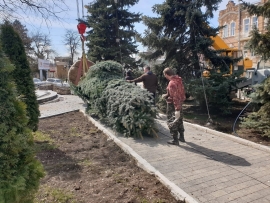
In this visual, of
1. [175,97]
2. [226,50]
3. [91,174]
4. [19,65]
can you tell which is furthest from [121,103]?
[226,50]

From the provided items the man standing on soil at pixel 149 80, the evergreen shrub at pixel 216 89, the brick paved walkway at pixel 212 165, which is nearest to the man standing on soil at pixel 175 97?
the brick paved walkway at pixel 212 165

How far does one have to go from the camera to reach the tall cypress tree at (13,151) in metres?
2.09

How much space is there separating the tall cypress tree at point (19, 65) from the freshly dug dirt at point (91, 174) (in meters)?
0.94

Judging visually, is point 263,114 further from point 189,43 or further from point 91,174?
point 189,43

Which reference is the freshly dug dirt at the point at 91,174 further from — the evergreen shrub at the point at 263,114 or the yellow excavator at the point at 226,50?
the yellow excavator at the point at 226,50

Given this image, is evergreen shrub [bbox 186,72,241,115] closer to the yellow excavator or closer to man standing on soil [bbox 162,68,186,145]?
the yellow excavator

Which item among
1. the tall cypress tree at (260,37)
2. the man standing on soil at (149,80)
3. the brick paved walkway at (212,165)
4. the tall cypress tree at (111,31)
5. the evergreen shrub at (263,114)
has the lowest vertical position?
the brick paved walkway at (212,165)

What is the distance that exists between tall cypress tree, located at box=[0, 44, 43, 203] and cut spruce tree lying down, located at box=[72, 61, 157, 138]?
3649mm

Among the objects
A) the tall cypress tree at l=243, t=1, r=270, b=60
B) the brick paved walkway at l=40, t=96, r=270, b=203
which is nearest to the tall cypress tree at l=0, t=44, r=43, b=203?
the brick paved walkway at l=40, t=96, r=270, b=203

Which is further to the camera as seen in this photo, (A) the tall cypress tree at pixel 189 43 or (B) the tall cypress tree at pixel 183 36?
(B) the tall cypress tree at pixel 183 36

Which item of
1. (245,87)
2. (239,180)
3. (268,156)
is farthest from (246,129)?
(245,87)

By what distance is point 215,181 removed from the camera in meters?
3.70

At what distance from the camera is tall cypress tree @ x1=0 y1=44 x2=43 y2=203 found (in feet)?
6.84

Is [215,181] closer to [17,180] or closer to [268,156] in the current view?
[268,156]
